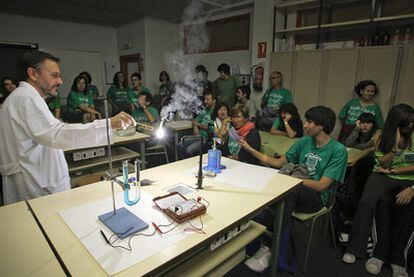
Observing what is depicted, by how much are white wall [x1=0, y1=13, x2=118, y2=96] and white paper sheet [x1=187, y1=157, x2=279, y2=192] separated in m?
6.22

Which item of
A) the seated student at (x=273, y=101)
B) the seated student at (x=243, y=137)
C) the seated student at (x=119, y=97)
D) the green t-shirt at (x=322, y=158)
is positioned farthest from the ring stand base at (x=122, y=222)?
the seated student at (x=119, y=97)

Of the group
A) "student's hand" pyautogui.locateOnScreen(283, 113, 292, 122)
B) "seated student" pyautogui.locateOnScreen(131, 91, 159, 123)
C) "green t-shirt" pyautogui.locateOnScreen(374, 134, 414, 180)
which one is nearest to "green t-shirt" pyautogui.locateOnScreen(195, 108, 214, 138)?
"seated student" pyautogui.locateOnScreen(131, 91, 159, 123)

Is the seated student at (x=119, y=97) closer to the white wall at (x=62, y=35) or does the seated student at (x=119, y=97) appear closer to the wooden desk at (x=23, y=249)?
the white wall at (x=62, y=35)

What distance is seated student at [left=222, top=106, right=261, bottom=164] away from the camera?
2662mm

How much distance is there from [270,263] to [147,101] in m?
3.18

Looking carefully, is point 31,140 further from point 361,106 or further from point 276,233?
point 361,106

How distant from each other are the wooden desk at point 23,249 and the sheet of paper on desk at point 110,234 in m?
0.13

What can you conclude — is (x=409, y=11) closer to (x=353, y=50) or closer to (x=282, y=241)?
(x=353, y=50)

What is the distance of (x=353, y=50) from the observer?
3.84m

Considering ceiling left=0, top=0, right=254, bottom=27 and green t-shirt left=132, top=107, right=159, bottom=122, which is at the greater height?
ceiling left=0, top=0, right=254, bottom=27

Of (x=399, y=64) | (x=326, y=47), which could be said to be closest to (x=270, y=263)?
(x=399, y=64)

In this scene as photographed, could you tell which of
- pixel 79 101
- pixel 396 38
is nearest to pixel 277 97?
pixel 396 38

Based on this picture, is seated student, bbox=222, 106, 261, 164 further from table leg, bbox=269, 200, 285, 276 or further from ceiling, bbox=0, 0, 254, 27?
ceiling, bbox=0, 0, 254, 27

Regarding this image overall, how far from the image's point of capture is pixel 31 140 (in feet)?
4.90
